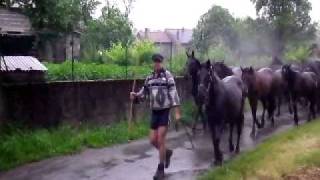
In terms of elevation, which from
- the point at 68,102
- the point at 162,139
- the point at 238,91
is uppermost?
the point at 238,91

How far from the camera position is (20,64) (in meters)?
12.0

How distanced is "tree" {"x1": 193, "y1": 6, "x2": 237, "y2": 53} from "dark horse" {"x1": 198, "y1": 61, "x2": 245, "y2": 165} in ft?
91.0

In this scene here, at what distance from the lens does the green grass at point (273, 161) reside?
347 inches

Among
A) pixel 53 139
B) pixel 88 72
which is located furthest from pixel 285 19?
pixel 53 139

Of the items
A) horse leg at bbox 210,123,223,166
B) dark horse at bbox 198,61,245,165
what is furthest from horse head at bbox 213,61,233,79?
horse leg at bbox 210,123,223,166

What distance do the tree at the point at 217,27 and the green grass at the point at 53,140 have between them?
2608cm

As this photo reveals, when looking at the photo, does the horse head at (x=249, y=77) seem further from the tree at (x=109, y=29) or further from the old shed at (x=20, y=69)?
the tree at (x=109, y=29)

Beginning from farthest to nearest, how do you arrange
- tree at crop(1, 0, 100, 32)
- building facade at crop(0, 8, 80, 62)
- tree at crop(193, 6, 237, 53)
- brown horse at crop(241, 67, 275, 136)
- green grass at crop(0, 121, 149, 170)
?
tree at crop(193, 6, 237, 53), brown horse at crop(241, 67, 275, 136), building facade at crop(0, 8, 80, 62), green grass at crop(0, 121, 149, 170), tree at crop(1, 0, 100, 32)

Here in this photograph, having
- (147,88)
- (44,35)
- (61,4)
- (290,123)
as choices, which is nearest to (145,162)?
(147,88)

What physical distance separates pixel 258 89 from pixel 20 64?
7.23 m

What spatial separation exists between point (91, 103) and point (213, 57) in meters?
12.4

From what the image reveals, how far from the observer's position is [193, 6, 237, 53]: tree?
129 ft

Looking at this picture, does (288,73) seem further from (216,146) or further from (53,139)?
(53,139)

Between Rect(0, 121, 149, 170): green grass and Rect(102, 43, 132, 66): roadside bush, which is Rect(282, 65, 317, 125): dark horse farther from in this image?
Rect(102, 43, 132, 66): roadside bush
